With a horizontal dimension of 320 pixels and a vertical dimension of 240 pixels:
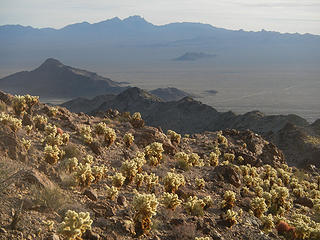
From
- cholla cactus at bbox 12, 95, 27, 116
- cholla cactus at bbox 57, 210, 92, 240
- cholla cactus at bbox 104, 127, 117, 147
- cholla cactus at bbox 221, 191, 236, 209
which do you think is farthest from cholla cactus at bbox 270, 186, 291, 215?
cholla cactus at bbox 12, 95, 27, 116

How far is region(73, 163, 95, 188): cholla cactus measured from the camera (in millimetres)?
9008

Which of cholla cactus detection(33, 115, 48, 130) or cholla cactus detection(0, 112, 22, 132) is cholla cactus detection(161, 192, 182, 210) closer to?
cholla cactus detection(0, 112, 22, 132)

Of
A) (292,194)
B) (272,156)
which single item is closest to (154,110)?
(272,156)

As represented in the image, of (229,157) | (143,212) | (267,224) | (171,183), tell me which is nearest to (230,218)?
(267,224)

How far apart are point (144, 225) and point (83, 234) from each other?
153 centimetres

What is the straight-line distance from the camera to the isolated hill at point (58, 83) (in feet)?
443

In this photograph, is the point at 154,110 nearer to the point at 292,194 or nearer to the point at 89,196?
the point at 292,194

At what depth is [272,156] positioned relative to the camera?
75.6 feet

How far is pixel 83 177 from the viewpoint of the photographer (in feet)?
29.6

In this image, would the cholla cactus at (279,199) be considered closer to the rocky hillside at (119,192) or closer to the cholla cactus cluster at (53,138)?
the rocky hillside at (119,192)

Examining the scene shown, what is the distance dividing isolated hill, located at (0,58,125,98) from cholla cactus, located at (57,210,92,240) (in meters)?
126

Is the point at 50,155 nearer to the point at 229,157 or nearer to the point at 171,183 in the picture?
the point at 171,183

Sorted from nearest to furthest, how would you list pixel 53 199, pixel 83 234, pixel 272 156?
pixel 83 234
pixel 53 199
pixel 272 156

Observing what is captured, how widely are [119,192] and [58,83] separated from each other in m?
141
